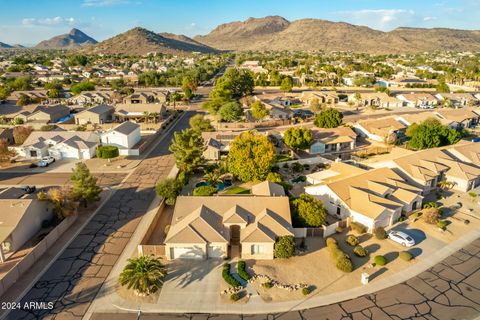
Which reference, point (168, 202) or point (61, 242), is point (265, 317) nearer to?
point (168, 202)

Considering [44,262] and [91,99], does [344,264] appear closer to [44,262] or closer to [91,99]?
[44,262]

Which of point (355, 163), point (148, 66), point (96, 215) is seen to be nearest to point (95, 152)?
point (96, 215)

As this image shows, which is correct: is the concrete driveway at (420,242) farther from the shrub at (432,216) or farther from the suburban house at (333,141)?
the suburban house at (333,141)

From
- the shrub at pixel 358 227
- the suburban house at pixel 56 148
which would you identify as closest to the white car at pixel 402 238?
the shrub at pixel 358 227

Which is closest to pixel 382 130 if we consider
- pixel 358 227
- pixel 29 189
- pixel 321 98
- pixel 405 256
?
pixel 321 98

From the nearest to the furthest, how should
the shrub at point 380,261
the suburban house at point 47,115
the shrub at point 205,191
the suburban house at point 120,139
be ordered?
the shrub at point 380,261 → the shrub at point 205,191 → the suburban house at point 120,139 → the suburban house at point 47,115

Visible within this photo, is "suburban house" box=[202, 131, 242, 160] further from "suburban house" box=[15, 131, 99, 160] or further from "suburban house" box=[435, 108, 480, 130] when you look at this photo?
"suburban house" box=[435, 108, 480, 130]
